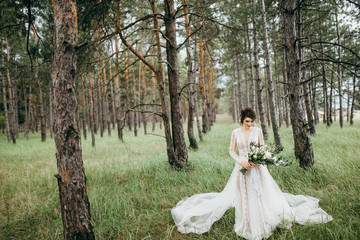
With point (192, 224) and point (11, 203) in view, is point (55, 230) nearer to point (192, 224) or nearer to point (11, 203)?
point (11, 203)

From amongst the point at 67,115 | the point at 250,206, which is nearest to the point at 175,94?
the point at 67,115

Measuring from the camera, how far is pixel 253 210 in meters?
2.52

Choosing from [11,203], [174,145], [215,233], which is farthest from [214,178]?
[11,203]

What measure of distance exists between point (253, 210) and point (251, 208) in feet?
0.12

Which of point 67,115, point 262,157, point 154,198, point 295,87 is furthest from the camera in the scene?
point 295,87

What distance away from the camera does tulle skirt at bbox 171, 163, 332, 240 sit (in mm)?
2475

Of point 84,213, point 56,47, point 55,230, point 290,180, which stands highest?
point 56,47

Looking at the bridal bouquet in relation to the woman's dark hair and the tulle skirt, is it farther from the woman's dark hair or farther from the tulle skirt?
the woman's dark hair

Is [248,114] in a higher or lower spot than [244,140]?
higher

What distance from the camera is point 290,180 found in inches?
148

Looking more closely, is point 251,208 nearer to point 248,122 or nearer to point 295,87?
point 248,122

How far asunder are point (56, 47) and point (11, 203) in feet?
13.1

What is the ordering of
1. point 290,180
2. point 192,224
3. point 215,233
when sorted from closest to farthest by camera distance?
point 215,233, point 192,224, point 290,180

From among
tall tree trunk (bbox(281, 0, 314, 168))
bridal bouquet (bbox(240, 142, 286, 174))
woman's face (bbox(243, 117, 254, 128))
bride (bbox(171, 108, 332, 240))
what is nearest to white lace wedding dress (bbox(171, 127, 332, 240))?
bride (bbox(171, 108, 332, 240))
